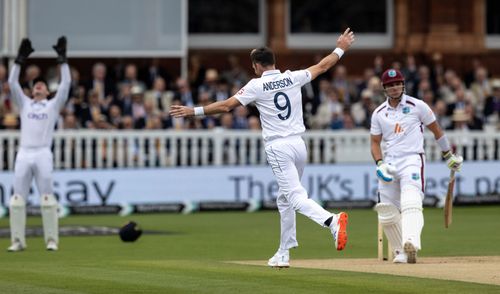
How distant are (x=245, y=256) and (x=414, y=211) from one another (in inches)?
112

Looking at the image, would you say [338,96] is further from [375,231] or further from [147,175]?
[375,231]

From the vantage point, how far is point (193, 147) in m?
26.7

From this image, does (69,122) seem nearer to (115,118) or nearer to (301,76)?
(115,118)

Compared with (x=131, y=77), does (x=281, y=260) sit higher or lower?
lower

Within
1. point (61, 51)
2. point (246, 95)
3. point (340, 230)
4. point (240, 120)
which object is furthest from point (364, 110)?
point (340, 230)

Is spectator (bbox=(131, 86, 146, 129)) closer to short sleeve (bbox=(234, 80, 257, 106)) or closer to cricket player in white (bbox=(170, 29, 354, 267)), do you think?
cricket player in white (bbox=(170, 29, 354, 267))

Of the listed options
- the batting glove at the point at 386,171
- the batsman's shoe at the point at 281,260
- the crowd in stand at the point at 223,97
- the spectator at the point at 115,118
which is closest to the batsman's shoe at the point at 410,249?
the batting glove at the point at 386,171

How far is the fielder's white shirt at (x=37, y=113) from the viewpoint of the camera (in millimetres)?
18031

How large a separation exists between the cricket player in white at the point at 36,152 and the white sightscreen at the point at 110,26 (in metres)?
11.4

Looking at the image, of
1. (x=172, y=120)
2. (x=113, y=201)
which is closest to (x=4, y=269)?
(x=113, y=201)

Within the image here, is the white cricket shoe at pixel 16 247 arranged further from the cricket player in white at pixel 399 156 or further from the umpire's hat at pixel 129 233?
the cricket player in white at pixel 399 156

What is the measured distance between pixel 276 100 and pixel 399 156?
A: 178 cm

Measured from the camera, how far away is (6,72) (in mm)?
28719

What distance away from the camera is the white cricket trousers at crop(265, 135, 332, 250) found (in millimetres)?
14219
